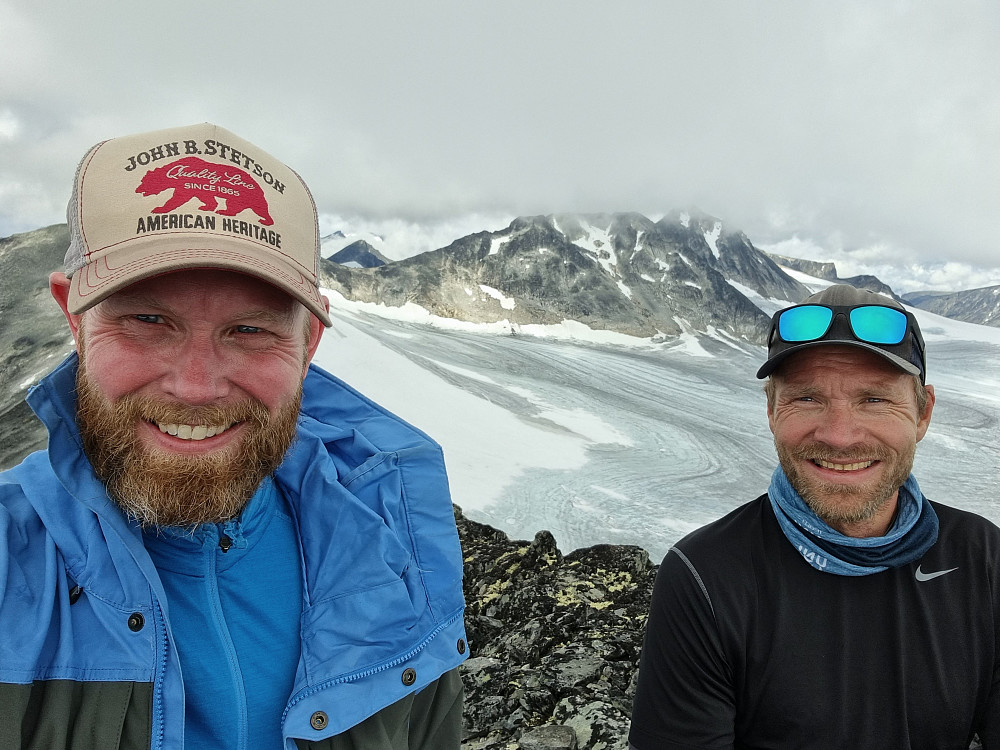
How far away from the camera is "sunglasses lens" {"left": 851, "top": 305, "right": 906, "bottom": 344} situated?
2445 millimetres

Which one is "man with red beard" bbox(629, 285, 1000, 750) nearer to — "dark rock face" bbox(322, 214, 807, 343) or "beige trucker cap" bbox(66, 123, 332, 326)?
"beige trucker cap" bbox(66, 123, 332, 326)

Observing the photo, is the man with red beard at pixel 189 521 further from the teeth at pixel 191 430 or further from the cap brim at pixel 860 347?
the cap brim at pixel 860 347

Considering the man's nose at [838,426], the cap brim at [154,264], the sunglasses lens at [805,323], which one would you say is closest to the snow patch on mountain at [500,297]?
the sunglasses lens at [805,323]

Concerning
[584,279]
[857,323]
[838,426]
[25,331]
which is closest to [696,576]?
[838,426]

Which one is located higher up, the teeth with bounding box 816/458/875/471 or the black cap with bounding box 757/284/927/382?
the black cap with bounding box 757/284/927/382

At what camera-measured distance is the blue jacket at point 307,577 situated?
139cm

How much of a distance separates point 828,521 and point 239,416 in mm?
2169

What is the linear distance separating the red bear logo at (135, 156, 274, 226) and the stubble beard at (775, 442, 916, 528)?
218 centimetres

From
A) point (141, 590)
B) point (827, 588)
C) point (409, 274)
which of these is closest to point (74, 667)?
point (141, 590)

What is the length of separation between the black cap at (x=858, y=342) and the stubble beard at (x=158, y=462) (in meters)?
2.00

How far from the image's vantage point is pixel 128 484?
1.57 metres

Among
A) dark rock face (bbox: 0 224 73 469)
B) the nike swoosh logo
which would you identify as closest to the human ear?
the nike swoosh logo

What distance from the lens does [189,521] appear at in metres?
1.61

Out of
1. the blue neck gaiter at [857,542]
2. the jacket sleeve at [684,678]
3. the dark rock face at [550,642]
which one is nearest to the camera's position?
the jacket sleeve at [684,678]
